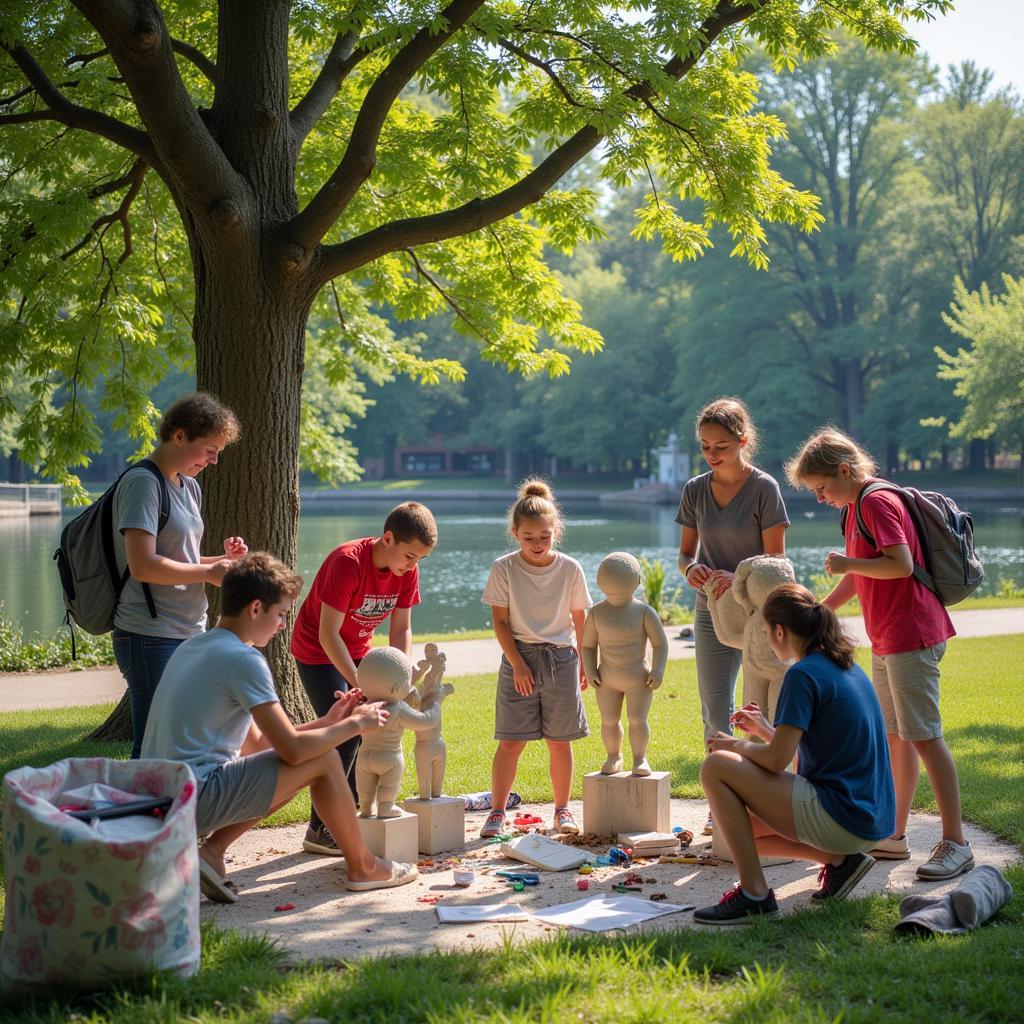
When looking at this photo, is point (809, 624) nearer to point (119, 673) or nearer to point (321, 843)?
point (321, 843)

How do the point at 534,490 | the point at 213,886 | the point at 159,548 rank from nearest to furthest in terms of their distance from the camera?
the point at 213,886
the point at 159,548
the point at 534,490

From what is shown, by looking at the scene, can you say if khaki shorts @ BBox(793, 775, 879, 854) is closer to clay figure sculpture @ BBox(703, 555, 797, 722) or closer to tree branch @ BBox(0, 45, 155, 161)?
clay figure sculpture @ BBox(703, 555, 797, 722)

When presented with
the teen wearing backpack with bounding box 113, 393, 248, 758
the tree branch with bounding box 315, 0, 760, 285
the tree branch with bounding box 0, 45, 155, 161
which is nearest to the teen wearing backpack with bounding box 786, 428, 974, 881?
the teen wearing backpack with bounding box 113, 393, 248, 758

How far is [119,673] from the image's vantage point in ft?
39.5

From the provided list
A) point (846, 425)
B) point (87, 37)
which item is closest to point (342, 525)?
point (846, 425)

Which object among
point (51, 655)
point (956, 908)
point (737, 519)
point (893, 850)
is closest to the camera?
point (956, 908)

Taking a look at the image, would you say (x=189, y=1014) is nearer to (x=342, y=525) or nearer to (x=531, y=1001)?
(x=531, y=1001)

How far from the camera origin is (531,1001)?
12.1 feet

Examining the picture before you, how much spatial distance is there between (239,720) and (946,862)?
307 cm

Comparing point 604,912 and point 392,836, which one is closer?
point 604,912

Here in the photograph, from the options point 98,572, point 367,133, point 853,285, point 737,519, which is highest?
point 853,285

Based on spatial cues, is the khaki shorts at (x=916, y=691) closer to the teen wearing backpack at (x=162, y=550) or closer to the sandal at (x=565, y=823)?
the sandal at (x=565, y=823)

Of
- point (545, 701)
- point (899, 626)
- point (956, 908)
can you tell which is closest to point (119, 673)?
point (545, 701)

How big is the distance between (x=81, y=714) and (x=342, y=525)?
113 feet
